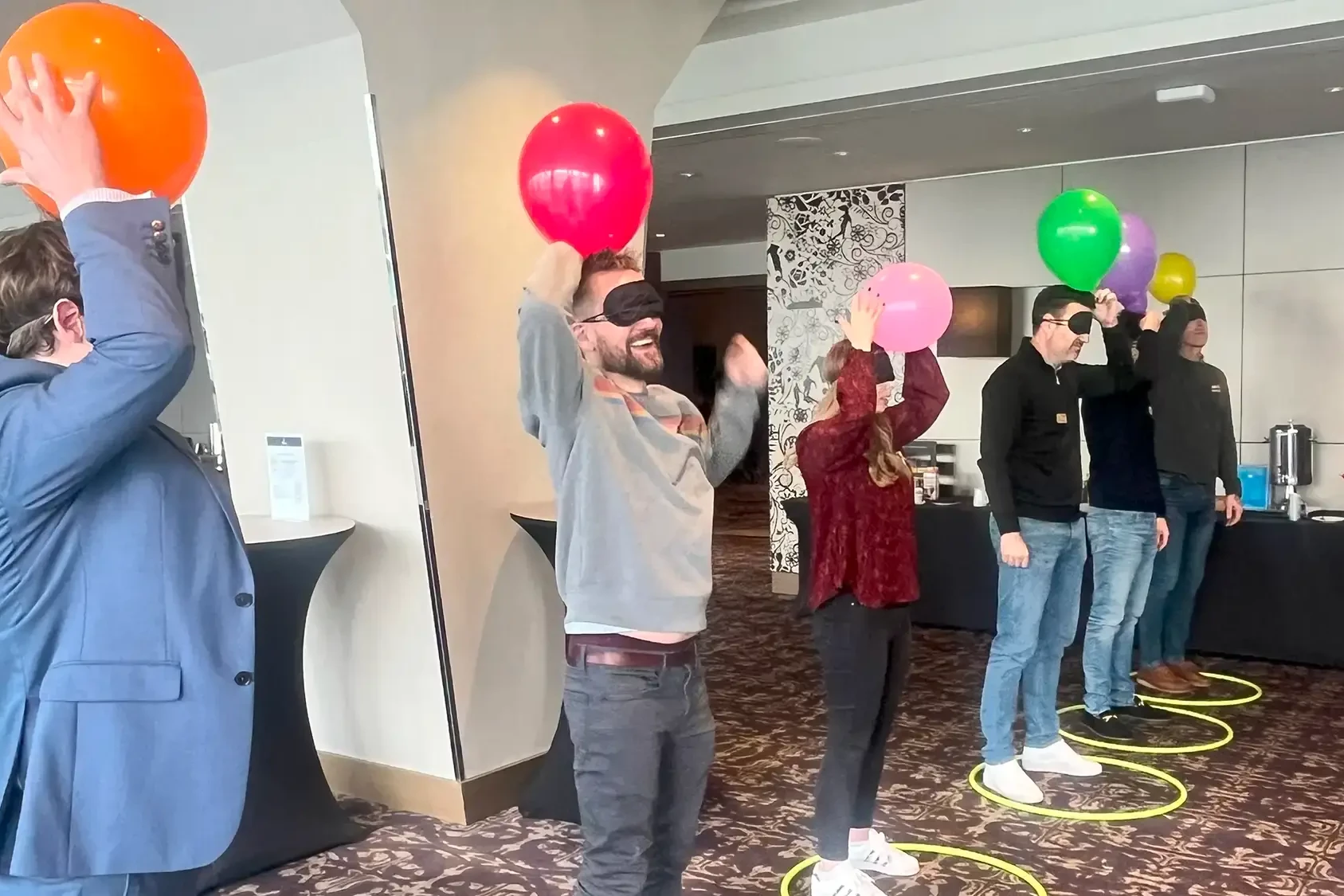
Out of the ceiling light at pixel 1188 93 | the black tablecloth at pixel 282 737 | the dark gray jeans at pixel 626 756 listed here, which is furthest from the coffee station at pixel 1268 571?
the dark gray jeans at pixel 626 756

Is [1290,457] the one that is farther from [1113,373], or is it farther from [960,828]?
[960,828]

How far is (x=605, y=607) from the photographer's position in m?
2.12

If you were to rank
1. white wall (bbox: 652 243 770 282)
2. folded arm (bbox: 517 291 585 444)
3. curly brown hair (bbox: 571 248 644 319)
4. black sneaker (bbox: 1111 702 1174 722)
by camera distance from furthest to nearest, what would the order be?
white wall (bbox: 652 243 770 282)
black sneaker (bbox: 1111 702 1174 722)
curly brown hair (bbox: 571 248 644 319)
folded arm (bbox: 517 291 585 444)

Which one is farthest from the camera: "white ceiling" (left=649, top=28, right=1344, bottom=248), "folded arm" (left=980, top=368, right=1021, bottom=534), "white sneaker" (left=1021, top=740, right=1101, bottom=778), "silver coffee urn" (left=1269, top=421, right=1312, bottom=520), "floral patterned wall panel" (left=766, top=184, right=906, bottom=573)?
"floral patterned wall panel" (left=766, top=184, right=906, bottom=573)

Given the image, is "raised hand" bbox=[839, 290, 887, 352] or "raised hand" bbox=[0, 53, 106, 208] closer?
"raised hand" bbox=[0, 53, 106, 208]

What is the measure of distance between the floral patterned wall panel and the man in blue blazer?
613 cm

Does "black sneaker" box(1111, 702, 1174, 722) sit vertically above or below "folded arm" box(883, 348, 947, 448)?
below

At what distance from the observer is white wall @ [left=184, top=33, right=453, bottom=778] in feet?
11.6

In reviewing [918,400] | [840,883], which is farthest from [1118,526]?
[840,883]

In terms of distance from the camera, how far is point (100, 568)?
1.54 metres

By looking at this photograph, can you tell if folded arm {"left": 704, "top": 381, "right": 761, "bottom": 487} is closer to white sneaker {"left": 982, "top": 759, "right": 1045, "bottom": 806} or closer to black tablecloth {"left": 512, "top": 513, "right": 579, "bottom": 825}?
black tablecloth {"left": 512, "top": 513, "right": 579, "bottom": 825}

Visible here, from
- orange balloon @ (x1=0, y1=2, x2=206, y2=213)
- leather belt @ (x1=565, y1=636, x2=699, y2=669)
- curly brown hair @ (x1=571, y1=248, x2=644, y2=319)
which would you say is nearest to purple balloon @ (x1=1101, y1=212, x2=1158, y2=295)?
curly brown hair @ (x1=571, y1=248, x2=644, y2=319)

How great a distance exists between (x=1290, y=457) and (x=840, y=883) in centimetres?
438

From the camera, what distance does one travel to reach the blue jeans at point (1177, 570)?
502 centimetres
